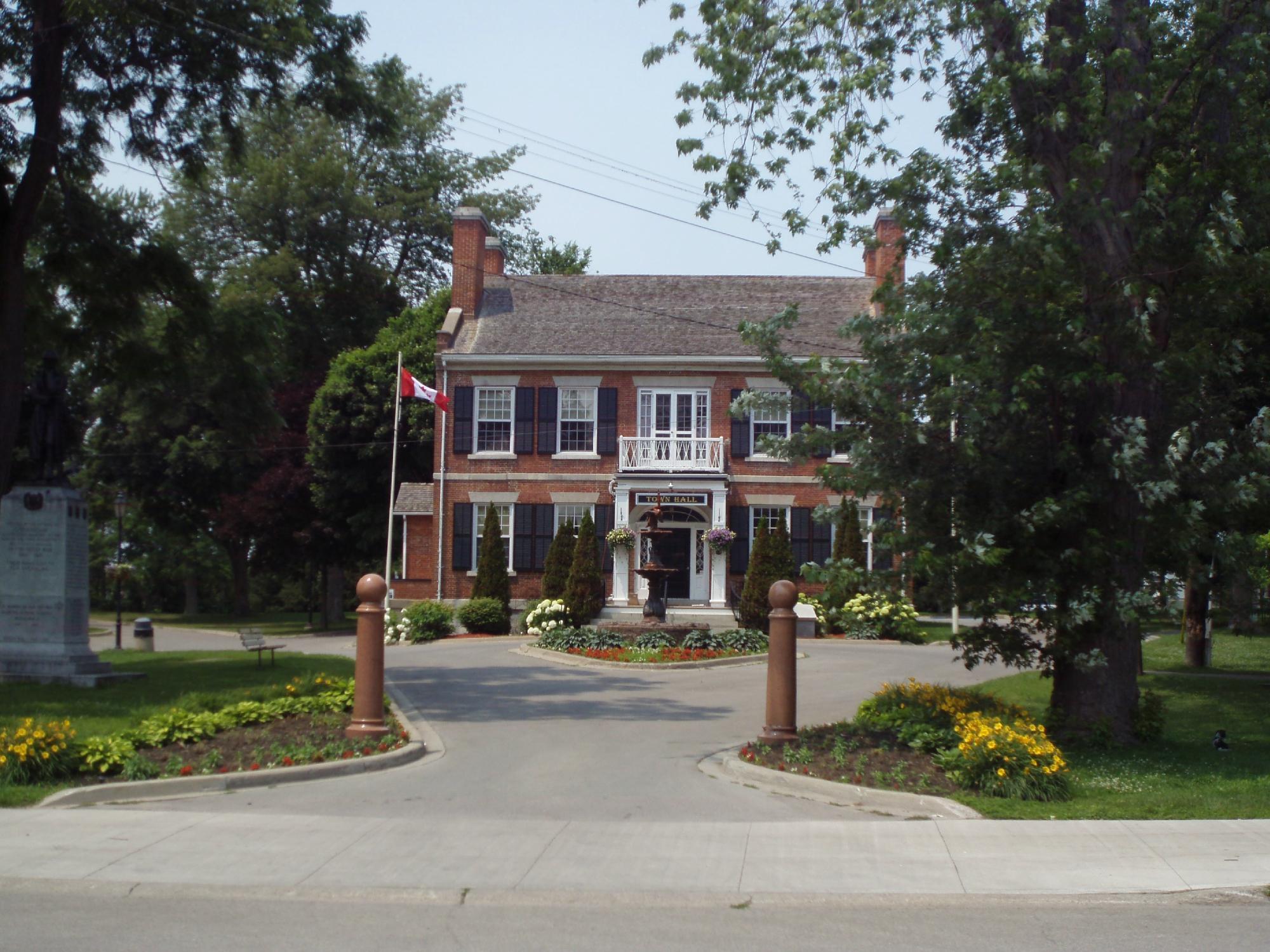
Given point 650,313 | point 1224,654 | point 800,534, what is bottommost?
point 1224,654

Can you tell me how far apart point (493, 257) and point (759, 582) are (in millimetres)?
13924

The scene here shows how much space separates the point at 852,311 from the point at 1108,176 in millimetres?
23223

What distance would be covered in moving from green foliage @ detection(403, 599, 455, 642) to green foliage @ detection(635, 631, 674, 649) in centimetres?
672

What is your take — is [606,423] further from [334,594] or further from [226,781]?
[226,781]

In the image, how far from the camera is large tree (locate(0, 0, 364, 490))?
18.0 metres

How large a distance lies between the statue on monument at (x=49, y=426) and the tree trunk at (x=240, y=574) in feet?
110

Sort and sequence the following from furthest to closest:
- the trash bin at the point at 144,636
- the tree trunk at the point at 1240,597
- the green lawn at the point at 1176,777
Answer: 1. the trash bin at the point at 144,636
2. the tree trunk at the point at 1240,597
3. the green lawn at the point at 1176,777

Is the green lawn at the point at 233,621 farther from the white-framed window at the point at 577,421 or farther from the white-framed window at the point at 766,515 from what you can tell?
the white-framed window at the point at 766,515

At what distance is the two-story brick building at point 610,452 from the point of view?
1335 inches

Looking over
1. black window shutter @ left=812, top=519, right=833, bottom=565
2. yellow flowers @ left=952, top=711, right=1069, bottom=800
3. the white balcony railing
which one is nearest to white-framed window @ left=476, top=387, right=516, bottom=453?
the white balcony railing

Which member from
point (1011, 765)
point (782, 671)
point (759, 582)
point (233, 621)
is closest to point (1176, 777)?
point (1011, 765)

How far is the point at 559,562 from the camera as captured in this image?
33.0 meters

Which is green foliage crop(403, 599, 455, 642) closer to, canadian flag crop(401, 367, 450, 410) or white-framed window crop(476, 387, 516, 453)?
canadian flag crop(401, 367, 450, 410)

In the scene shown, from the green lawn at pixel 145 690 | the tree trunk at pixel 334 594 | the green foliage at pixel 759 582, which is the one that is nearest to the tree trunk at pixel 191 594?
the tree trunk at pixel 334 594
